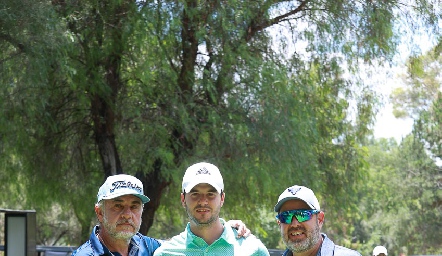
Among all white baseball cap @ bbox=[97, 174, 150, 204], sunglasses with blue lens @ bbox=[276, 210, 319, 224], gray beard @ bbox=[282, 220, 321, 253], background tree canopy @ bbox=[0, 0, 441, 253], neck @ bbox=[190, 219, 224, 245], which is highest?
background tree canopy @ bbox=[0, 0, 441, 253]

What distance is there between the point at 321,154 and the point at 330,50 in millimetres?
2475

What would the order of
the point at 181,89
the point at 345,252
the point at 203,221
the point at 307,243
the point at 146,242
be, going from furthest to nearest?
the point at 181,89, the point at 146,242, the point at 203,221, the point at 307,243, the point at 345,252

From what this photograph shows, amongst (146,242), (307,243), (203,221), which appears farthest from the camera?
(146,242)

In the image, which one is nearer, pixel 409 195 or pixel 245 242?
pixel 245 242

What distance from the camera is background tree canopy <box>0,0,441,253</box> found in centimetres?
1334

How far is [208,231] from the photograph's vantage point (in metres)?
4.64

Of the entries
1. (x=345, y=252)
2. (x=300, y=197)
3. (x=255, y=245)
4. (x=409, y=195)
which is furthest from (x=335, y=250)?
(x=409, y=195)

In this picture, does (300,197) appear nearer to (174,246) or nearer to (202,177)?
(202,177)

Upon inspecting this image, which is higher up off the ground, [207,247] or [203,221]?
[203,221]

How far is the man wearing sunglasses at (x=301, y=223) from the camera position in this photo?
14.0 ft

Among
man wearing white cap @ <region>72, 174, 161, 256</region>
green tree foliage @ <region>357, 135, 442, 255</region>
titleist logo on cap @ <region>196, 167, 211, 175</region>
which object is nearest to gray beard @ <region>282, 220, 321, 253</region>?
titleist logo on cap @ <region>196, 167, 211, 175</region>

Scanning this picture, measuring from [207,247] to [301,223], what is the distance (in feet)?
2.09

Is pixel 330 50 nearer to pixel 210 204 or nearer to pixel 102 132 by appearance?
pixel 102 132

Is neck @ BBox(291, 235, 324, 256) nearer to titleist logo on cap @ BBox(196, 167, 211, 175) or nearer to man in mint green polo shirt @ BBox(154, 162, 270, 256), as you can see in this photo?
man in mint green polo shirt @ BBox(154, 162, 270, 256)
